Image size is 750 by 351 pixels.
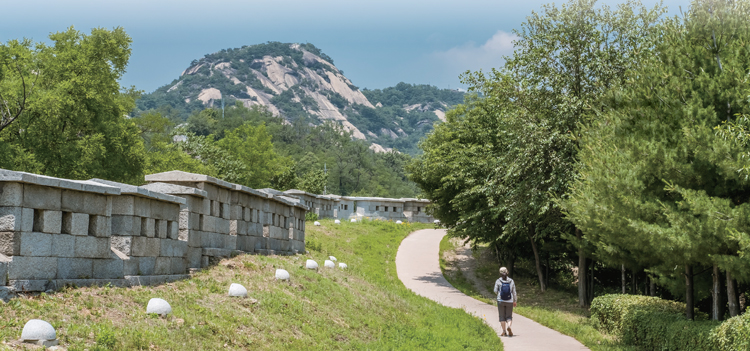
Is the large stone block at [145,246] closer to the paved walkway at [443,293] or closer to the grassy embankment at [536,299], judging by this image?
the paved walkway at [443,293]

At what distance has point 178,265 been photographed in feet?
33.7

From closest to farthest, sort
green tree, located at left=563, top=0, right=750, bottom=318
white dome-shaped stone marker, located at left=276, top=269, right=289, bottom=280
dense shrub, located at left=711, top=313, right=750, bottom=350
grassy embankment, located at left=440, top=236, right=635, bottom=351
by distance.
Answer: dense shrub, located at left=711, top=313, right=750, bottom=350 → green tree, located at left=563, top=0, right=750, bottom=318 → white dome-shaped stone marker, located at left=276, top=269, right=289, bottom=280 → grassy embankment, located at left=440, top=236, right=635, bottom=351

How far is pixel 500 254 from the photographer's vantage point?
27.9 meters

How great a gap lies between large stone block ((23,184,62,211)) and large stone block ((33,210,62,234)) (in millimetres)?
61

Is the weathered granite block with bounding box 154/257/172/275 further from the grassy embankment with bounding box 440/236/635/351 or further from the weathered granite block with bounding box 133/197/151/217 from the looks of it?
the grassy embankment with bounding box 440/236/635/351

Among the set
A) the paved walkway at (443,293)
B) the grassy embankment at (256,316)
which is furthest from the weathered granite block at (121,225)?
the paved walkway at (443,293)

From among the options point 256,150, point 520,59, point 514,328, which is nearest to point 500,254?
point 520,59

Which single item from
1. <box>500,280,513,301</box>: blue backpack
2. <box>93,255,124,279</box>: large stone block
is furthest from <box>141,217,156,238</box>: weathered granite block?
<box>500,280,513,301</box>: blue backpack

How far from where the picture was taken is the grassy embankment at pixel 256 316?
258 inches

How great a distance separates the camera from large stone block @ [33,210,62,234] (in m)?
7.26

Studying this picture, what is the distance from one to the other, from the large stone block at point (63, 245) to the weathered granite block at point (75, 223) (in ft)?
0.27

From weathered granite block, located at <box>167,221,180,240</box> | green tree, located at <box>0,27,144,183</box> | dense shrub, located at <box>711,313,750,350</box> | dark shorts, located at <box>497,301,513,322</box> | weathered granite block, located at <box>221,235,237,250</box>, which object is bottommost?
dark shorts, located at <box>497,301,513,322</box>

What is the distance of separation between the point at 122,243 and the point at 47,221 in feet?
5.28

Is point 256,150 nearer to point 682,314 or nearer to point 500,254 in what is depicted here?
point 500,254
